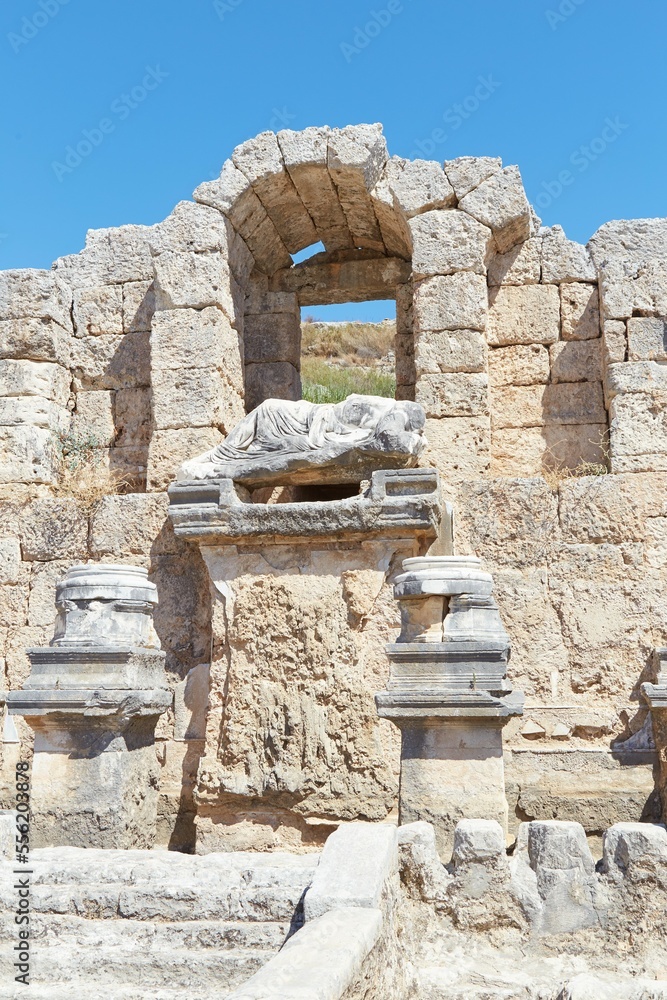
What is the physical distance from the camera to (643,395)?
745 centimetres

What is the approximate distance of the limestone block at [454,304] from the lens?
7.77 meters

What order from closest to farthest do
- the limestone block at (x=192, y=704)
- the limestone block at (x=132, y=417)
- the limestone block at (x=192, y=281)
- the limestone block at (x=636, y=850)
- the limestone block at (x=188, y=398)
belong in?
the limestone block at (x=636, y=850) → the limestone block at (x=192, y=704) → the limestone block at (x=188, y=398) → the limestone block at (x=192, y=281) → the limestone block at (x=132, y=417)

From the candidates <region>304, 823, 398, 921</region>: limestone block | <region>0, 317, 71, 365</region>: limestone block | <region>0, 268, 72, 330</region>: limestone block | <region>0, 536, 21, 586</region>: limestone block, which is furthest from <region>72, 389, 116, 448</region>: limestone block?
<region>304, 823, 398, 921</region>: limestone block

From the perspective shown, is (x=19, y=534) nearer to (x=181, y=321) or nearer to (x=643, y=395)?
(x=181, y=321)

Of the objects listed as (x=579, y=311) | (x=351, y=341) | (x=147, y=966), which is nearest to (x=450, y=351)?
(x=579, y=311)

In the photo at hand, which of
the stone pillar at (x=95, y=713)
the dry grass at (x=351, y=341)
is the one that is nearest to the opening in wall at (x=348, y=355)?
the dry grass at (x=351, y=341)

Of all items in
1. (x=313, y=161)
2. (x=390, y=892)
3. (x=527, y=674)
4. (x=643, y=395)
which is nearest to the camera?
(x=390, y=892)

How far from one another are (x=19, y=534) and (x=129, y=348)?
1.91 meters

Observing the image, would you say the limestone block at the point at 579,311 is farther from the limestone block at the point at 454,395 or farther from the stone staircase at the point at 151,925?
the stone staircase at the point at 151,925

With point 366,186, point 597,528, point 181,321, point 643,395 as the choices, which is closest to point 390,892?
point 597,528

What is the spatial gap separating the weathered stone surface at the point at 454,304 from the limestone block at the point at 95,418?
276 centimetres

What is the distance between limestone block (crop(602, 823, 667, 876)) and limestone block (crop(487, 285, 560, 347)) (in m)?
4.61

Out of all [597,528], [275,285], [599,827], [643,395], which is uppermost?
[275,285]

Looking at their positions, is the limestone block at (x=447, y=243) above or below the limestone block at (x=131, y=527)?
above
